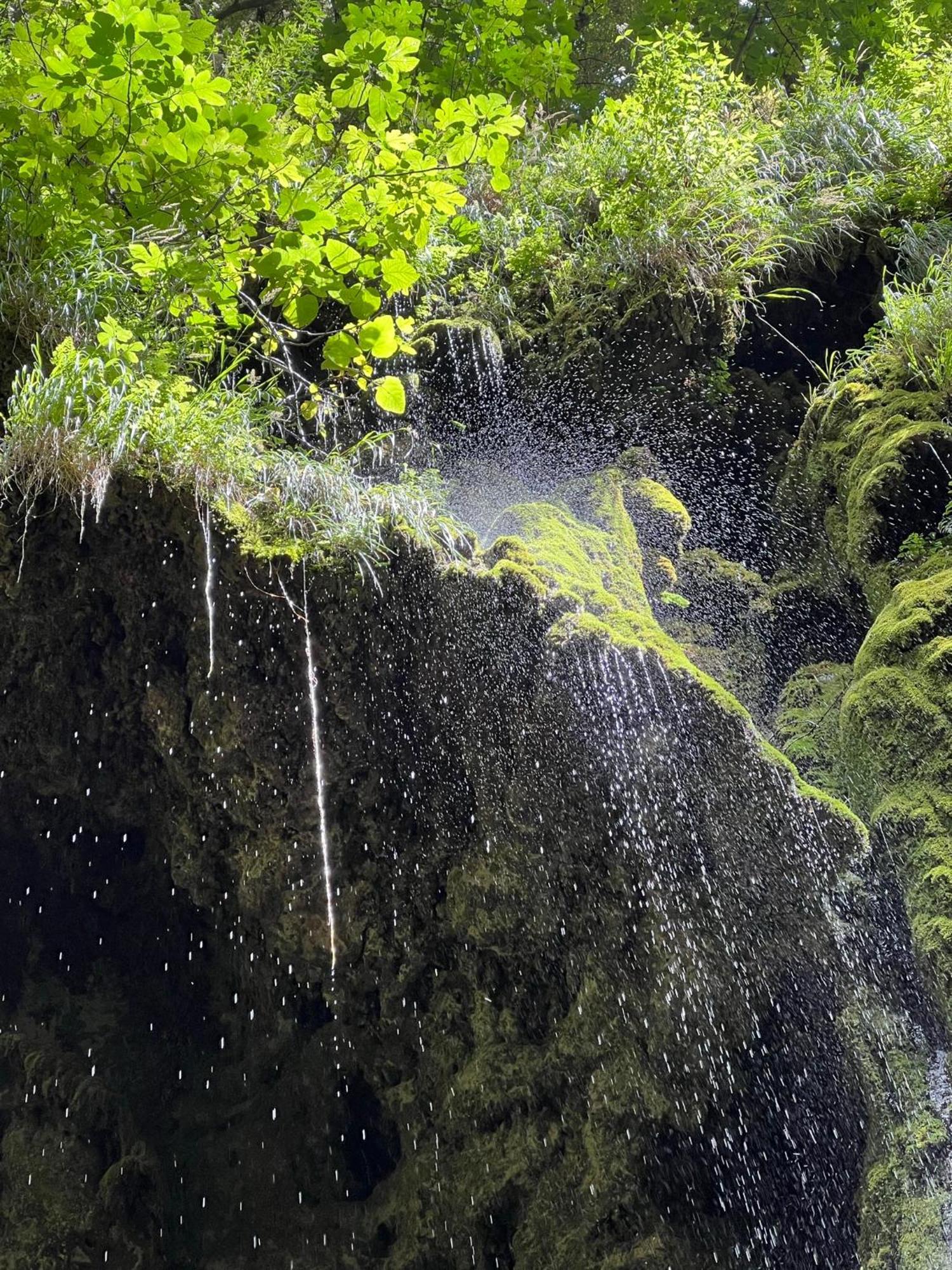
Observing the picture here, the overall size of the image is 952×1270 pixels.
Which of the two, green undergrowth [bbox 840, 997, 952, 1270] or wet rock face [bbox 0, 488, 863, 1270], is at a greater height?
green undergrowth [bbox 840, 997, 952, 1270]

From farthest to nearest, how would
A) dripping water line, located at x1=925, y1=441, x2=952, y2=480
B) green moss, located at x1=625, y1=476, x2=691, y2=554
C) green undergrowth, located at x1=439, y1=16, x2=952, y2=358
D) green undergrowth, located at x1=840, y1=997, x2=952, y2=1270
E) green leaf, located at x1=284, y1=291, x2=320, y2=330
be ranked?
green undergrowth, located at x1=439, y1=16, x2=952, y2=358 → green moss, located at x1=625, y1=476, x2=691, y2=554 → dripping water line, located at x1=925, y1=441, x2=952, y2=480 → green undergrowth, located at x1=840, y1=997, x2=952, y2=1270 → green leaf, located at x1=284, y1=291, x2=320, y2=330

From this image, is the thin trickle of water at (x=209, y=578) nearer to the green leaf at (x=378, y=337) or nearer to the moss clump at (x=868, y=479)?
the green leaf at (x=378, y=337)

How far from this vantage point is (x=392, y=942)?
157 inches

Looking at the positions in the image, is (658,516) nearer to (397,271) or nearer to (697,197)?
(697,197)

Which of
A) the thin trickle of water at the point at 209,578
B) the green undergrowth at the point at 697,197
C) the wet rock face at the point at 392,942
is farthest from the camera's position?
the green undergrowth at the point at 697,197

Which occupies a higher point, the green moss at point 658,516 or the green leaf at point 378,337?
the green leaf at point 378,337

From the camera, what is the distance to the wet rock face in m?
3.43

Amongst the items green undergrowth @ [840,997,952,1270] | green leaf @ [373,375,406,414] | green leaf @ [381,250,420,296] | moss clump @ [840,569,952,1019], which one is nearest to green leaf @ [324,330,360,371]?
green leaf @ [373,375,406,414]

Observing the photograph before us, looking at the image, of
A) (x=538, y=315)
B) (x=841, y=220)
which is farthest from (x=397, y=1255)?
(x=841, y=220)

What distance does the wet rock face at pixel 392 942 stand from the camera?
3.43 meters

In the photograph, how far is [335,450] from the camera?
4.18 metres

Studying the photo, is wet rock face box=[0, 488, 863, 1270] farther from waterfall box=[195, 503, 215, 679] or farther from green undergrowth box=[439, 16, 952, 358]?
green undergrowth box=[439, 16, 952, 358]


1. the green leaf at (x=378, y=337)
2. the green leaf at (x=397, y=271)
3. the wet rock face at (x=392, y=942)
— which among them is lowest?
the wet rock face at (x=392, y=942)

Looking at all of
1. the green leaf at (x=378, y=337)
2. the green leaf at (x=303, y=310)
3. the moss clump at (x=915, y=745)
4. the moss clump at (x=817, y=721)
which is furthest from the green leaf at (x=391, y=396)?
the moss clump at (x=817, y=721)
